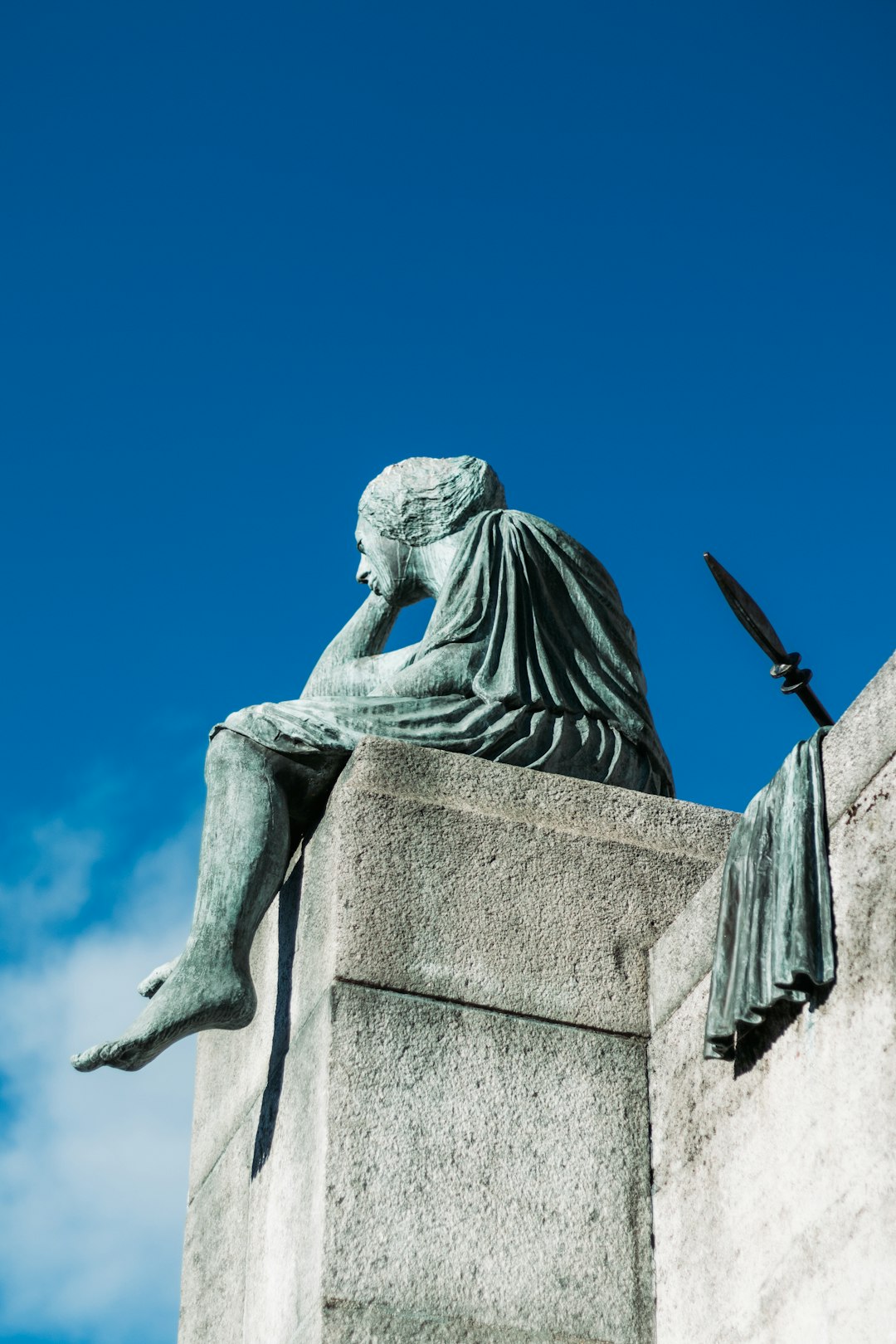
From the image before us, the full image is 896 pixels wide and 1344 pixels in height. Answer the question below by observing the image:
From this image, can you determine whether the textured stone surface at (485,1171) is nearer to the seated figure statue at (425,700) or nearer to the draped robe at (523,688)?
the seated figure statue at (425,700)

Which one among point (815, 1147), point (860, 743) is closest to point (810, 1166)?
point (815, 1147)

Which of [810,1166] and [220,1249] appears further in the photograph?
[220,1249]

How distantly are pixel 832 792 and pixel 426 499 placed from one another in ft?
9.59

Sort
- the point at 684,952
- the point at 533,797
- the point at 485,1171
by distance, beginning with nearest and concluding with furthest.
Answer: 1. the point at 485,1171
2. the point at 684,952
3. the point at 533,797

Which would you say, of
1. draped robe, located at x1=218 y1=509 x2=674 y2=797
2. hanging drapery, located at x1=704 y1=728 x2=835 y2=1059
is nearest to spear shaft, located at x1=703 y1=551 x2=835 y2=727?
hanging drapery, located at x1=704 y1=728 x2=835 y2=1059

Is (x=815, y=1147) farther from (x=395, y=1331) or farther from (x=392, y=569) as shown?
(x=392, y=569)

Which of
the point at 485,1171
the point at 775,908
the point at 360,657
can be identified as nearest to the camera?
the point at 775,908

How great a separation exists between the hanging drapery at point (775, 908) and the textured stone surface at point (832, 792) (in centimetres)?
9

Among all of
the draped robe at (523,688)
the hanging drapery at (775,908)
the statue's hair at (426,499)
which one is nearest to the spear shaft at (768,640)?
the hanging drapery at (775,908)

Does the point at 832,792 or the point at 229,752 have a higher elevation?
the point at 229,752

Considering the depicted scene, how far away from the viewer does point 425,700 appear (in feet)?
21.2

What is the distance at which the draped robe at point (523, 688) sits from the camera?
6.30m

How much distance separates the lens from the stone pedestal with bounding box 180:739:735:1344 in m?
5.12

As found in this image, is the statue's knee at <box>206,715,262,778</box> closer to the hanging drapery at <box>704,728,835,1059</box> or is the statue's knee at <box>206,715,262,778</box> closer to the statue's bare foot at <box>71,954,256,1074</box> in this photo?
the statue's bare foot at <box>71,954,256,1074</box>
